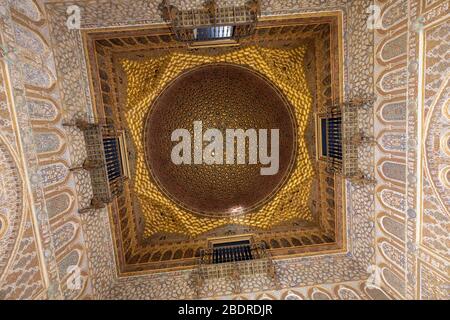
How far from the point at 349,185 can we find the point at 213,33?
26.2 ft

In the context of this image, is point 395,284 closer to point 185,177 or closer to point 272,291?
point 272,291

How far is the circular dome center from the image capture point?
11.4 m

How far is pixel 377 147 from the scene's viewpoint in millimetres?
7074

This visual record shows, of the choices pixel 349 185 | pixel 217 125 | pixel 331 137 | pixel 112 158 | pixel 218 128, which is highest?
pixel 217 125

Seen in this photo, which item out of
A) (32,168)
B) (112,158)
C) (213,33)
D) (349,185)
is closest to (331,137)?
(349,185)

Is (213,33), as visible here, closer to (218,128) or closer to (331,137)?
(218,128)

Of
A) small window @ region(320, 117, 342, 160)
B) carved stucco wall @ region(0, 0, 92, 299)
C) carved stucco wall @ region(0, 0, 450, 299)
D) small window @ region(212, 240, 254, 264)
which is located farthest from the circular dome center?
carved stucco wall @ region(0, 0, 92, 299)

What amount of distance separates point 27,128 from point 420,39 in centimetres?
1006

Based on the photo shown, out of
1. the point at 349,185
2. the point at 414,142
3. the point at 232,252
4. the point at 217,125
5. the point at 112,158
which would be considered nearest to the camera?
the point at 414,142

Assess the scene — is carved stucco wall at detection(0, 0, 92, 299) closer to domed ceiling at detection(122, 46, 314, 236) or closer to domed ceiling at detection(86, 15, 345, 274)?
domed ceiling at detection(86, 15, 345, 274)

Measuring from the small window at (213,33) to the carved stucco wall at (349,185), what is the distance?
205 cm

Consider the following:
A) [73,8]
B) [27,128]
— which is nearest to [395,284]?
[27,128]

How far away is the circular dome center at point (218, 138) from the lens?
11.4 metres

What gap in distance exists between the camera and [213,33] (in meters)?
8.89
